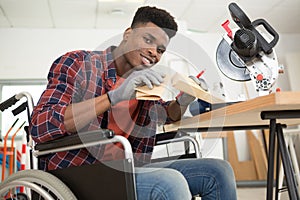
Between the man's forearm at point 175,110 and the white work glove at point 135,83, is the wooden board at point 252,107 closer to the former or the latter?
the man's forearm at point 175,110

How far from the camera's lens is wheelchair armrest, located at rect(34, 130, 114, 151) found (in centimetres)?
90

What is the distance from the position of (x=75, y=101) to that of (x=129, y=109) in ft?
0.64

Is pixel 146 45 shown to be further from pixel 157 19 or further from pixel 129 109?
pixel 129 109

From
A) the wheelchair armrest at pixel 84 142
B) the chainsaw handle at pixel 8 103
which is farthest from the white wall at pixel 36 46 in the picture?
the wheelchair armrest at pixel 84 142

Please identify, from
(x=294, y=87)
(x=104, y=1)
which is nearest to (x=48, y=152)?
(x=104, y=1)

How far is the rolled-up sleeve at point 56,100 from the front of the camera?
40.5 inches

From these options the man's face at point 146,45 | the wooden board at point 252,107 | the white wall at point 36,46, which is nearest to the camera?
the wooden board at point 252,107

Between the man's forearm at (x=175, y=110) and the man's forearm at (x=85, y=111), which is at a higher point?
the man's forearm at (x=175, y=110)

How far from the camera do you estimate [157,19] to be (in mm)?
1308

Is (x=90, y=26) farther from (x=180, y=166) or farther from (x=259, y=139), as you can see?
(x=180, y=166)

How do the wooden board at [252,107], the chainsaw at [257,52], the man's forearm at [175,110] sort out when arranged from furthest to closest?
the man's forearm at [175,110], the chainsaw at [257,52], the wooden board at [252,107]

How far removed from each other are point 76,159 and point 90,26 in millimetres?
4029

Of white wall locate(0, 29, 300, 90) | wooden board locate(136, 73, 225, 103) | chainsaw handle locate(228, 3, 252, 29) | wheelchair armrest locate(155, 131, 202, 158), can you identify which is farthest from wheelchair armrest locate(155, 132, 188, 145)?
white wall locate(0, 29, 300, 90)

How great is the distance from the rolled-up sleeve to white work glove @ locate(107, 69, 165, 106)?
149 millimetres
